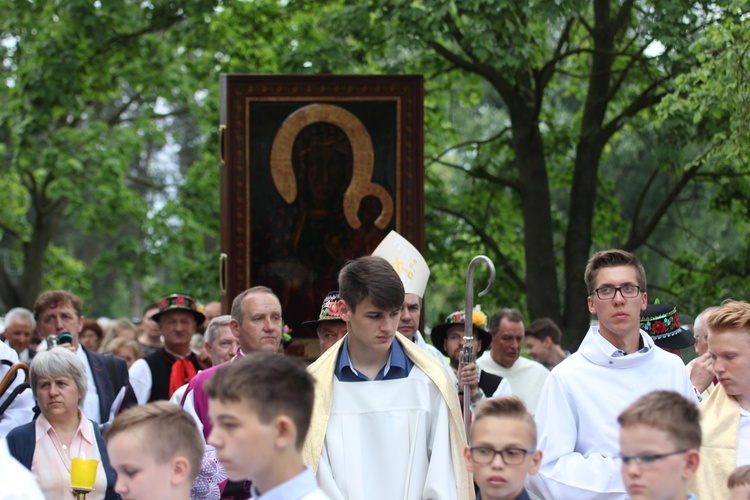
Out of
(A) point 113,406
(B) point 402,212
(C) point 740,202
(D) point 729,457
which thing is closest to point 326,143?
(B) point 402,212

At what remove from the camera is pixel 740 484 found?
4.27 m

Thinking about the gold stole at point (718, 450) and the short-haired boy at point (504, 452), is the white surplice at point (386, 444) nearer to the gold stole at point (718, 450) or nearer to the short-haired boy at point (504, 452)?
the short-haired boy at point (504, 452)

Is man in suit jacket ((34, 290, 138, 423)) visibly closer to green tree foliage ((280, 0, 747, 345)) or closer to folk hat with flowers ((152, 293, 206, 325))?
folk hat with flowers ((152, 293, 206, 325))

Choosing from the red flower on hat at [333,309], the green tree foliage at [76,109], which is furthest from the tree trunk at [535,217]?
the red flower on hat at [333,309]

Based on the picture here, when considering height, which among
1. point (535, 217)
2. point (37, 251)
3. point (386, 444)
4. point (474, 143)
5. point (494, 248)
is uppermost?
point (474, 143)

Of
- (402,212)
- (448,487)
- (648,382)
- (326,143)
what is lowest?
(448,487)

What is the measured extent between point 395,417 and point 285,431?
163 cm

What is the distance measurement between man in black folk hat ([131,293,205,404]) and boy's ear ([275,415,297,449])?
546cm

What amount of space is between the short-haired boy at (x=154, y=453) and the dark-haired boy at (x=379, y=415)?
1.00m

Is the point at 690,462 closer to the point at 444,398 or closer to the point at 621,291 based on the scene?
the point at 621,291

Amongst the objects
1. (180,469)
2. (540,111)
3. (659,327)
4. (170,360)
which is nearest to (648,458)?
(180,469)

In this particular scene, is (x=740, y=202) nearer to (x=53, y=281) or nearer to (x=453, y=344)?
(x=453, y=344)

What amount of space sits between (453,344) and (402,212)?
3153 millimetres

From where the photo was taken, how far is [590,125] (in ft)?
51.7
